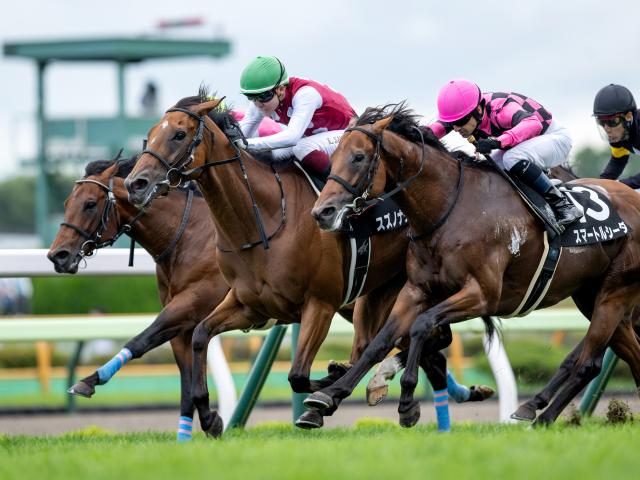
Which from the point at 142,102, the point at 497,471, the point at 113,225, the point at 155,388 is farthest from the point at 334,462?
the point at 142,102

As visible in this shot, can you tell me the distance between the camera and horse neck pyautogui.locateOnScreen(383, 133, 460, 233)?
580 cm

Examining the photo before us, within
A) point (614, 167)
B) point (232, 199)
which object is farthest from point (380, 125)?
point (614, 167)

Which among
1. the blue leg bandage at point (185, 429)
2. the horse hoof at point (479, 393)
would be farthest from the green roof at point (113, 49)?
the blue leg bandage at point (185, 429)

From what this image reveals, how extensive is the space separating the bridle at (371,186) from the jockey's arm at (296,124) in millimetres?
463

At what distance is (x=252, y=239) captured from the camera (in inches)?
235

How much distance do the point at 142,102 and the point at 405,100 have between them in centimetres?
2343

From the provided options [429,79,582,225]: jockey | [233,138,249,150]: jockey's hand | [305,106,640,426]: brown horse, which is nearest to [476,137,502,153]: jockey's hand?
[429,79,582,225]: jockey

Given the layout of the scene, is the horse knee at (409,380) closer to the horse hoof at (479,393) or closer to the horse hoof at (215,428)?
the horse hoof at (215,428)

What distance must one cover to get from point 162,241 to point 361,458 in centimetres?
295

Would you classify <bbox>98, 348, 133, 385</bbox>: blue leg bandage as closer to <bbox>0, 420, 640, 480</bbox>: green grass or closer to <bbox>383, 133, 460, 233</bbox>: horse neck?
<bbox>0, 420, 640, 480</bbox>: green grass

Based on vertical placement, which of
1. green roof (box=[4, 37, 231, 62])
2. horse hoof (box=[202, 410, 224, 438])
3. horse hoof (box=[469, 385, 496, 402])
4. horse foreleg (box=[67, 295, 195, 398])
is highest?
green roof (box=[4, 37, 231, 62])

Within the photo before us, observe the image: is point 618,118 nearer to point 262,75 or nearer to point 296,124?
point 296,124

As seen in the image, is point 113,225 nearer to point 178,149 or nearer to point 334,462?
point 178,149

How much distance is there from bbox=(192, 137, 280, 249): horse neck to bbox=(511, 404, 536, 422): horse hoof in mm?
1662
